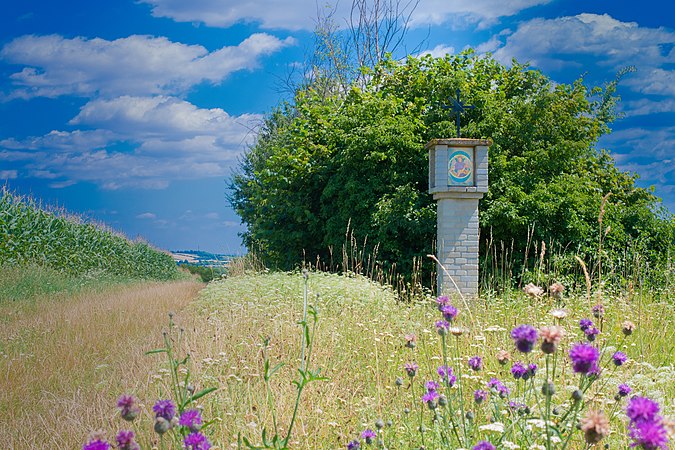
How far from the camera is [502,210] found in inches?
408

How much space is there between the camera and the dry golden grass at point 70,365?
3555 millimetres

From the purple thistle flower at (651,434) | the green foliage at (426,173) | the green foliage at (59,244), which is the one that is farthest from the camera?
the green foliage at (59,244)

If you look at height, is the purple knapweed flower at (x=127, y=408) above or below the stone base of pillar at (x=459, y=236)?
below

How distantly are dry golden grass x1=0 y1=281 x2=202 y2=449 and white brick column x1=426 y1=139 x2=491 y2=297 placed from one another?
4.39 metres

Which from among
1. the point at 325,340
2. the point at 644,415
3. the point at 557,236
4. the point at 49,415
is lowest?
the point at 49,415

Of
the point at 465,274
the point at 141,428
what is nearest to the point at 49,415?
the point at 141,428

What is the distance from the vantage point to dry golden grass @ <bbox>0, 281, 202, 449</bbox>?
11.7 ft

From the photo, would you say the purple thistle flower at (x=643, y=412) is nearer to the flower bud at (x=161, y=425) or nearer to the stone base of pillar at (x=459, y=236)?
the flower bud at (x=161, y=425)

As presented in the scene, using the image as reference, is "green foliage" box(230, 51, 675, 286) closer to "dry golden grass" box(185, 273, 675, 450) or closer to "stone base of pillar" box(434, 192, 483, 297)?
"stone base of pillar" box(434, 192, 483, 297)

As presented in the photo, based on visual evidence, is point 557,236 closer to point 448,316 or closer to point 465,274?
point 465,274

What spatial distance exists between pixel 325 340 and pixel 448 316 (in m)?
3.06

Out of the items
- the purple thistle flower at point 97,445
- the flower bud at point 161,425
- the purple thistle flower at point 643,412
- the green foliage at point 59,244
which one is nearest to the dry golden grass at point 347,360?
the flower bud at point 161,425

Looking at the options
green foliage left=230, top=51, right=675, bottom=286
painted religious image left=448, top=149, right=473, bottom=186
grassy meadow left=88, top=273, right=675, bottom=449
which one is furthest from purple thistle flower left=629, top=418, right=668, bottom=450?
green foliage left=230, top=51, right=675, bottom=286

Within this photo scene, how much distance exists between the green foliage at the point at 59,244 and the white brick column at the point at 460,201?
29.0 feet
